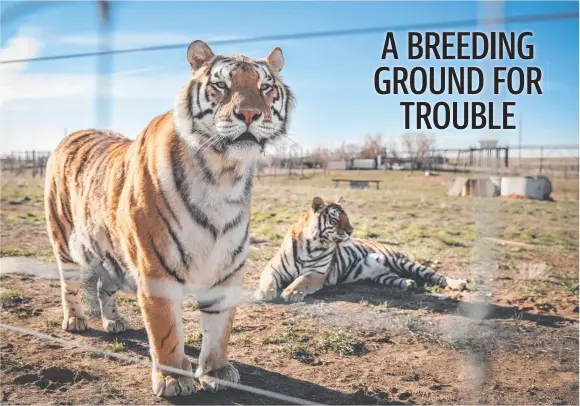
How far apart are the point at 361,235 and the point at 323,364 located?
456 cm

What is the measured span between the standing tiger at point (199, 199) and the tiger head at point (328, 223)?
6.61 feet

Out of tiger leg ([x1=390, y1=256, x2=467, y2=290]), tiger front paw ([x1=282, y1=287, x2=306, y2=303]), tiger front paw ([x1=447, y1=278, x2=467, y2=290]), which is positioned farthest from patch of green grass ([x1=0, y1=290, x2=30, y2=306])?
tiger front paw ([x1=447, y1=278, x2=467, y2=290])

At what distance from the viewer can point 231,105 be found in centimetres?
229

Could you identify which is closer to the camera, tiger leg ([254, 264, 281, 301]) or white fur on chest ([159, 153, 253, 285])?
white fur on chest ([159, 153, 253, 285])

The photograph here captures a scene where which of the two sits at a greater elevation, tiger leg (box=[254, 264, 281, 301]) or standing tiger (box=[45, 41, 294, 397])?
standing tiger (box=[45, 41, 294, 397])

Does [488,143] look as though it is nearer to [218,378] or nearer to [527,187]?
[218,378]

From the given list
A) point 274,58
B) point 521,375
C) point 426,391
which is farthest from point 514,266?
point 274,58

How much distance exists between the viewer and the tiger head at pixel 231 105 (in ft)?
7.53

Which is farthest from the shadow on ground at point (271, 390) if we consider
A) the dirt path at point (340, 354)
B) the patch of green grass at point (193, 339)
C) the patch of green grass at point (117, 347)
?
the patch of green grass at point (117, 347)

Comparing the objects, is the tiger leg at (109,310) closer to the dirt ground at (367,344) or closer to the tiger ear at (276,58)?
the dirt ground at (367,344)

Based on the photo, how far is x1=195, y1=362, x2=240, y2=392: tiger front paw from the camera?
8.55 ft

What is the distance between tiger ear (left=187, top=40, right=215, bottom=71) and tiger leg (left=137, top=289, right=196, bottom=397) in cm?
109

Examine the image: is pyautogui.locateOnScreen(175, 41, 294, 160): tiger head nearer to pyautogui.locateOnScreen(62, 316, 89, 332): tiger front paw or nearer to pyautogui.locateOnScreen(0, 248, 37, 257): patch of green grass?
pyautogui.locateOnScreen(62, 316, 89, 332): tiger front paw

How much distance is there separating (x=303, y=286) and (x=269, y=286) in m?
0.28
